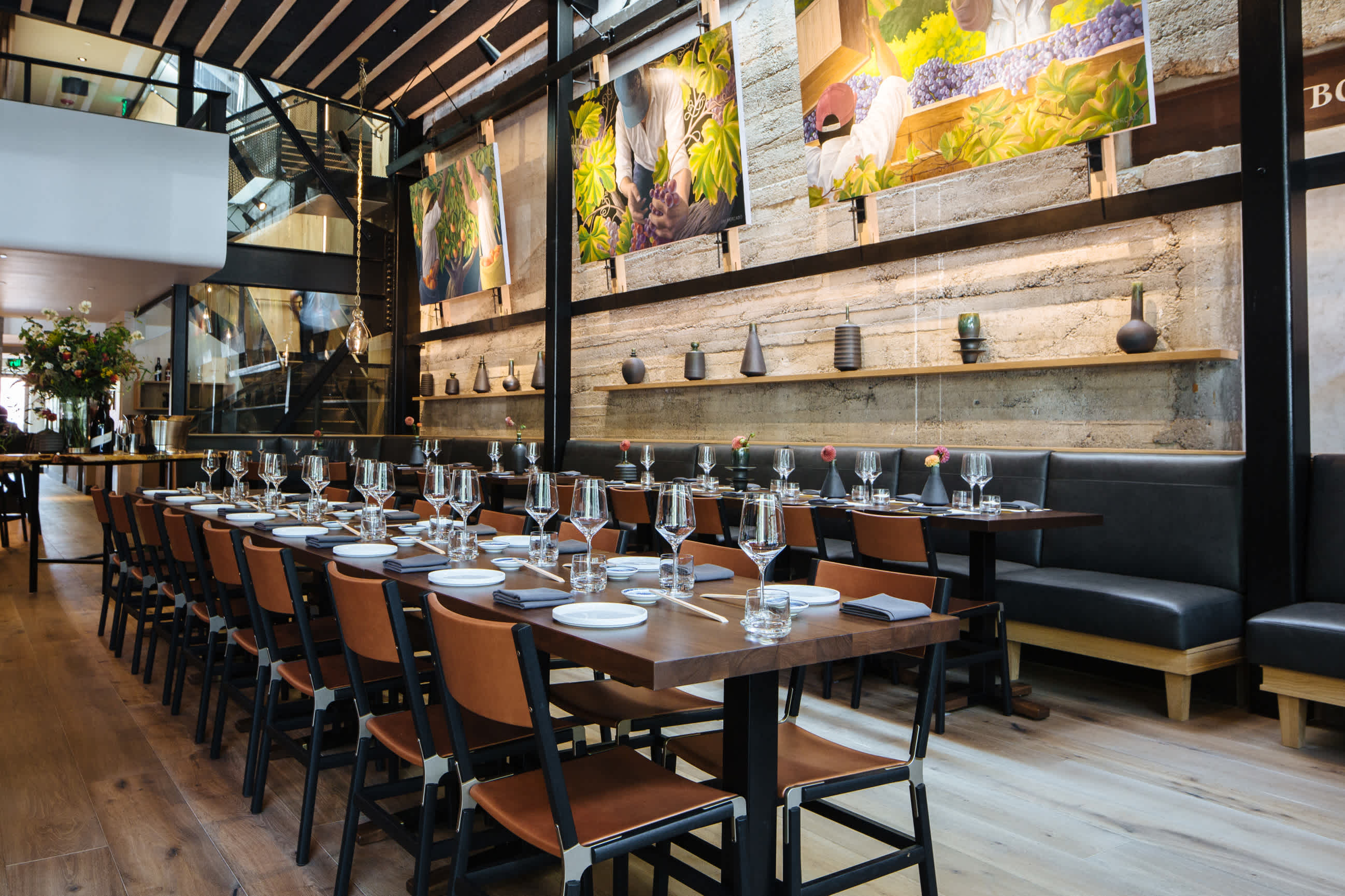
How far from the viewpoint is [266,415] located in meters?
10.9

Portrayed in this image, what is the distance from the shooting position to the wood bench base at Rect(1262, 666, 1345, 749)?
10.2 feet

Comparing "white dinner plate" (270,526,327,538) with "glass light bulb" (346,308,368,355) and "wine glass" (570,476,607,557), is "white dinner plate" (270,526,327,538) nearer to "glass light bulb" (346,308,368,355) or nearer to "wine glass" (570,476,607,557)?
"wine glass" (570,476,607,557)

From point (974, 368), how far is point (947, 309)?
0.53m

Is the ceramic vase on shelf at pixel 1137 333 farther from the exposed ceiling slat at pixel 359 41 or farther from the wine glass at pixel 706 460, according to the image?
the exposed ceiling slat at pixel 359 41

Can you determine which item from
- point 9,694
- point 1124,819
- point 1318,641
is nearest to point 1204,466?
point 1318,641

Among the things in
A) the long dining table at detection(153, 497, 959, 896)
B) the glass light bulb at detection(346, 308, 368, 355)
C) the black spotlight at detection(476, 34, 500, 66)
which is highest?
the black spotlight at detection(476, 34, 500, 66)

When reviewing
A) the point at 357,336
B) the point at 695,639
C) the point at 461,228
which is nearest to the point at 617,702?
the point at 695,639

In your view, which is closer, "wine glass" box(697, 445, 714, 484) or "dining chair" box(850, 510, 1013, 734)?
"dining chair" box(850, 510, 1013, 734)

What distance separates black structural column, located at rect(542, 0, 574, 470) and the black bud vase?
249 centimetres

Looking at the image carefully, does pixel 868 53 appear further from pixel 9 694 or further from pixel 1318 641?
pixel 9 694

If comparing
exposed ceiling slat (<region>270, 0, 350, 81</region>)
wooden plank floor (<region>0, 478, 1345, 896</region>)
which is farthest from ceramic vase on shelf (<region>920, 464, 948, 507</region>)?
exposed ceiling slat (<region>270, 0, 350, 81</region>)

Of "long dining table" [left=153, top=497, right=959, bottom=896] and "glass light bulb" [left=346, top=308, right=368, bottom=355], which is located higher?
"glass light bulb" [left=346, top=308, right=368, bottom=355]

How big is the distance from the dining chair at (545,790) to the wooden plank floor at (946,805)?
1.92ft

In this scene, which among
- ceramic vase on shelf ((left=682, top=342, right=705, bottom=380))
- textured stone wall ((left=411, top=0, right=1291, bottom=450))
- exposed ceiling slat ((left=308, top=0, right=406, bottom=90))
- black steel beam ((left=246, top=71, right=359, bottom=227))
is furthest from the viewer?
black steel beam ((left=246, top=71, right=359, bottom=227))
